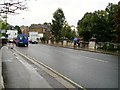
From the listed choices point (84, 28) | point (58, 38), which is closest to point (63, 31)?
point (58, 38)

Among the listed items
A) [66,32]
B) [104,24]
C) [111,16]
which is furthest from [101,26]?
[66,32]

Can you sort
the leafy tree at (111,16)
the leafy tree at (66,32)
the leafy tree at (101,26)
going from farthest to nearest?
the leafy tree at (66,32), the leafy tree at (101,26), the leafy tree at (111,16)

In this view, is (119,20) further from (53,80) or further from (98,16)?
(53,80)

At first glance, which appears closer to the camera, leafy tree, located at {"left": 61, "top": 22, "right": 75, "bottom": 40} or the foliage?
the foliage

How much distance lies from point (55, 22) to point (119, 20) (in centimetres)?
4945

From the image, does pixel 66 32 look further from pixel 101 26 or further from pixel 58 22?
pixel 101 26

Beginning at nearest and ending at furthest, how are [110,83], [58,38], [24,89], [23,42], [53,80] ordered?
[24,89] → [110,83] → [53,80] → [23,42] → [58,38]

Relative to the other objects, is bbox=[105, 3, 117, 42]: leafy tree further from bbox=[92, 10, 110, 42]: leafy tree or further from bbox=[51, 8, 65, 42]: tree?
bbox=[51, 8, 65, 42]: tree

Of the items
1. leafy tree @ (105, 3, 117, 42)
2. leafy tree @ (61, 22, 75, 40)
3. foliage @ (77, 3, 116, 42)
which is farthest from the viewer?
leafy tree @ (61, 22, 75, 40)

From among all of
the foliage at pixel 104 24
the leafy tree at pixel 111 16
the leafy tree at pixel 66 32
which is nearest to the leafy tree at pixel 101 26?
the foliage at pixel 104 24

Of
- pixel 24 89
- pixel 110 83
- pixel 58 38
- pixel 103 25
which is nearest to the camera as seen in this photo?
pixel 24 89

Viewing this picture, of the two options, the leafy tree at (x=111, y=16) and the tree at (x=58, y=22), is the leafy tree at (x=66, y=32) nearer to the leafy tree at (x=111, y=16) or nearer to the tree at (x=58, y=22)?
the tree at (x=58, y=22)

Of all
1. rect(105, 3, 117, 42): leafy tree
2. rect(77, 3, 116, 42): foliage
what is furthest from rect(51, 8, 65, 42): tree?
rect(105, 3, 117, 42): leafy tree

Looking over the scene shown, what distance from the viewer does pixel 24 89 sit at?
1165cm
